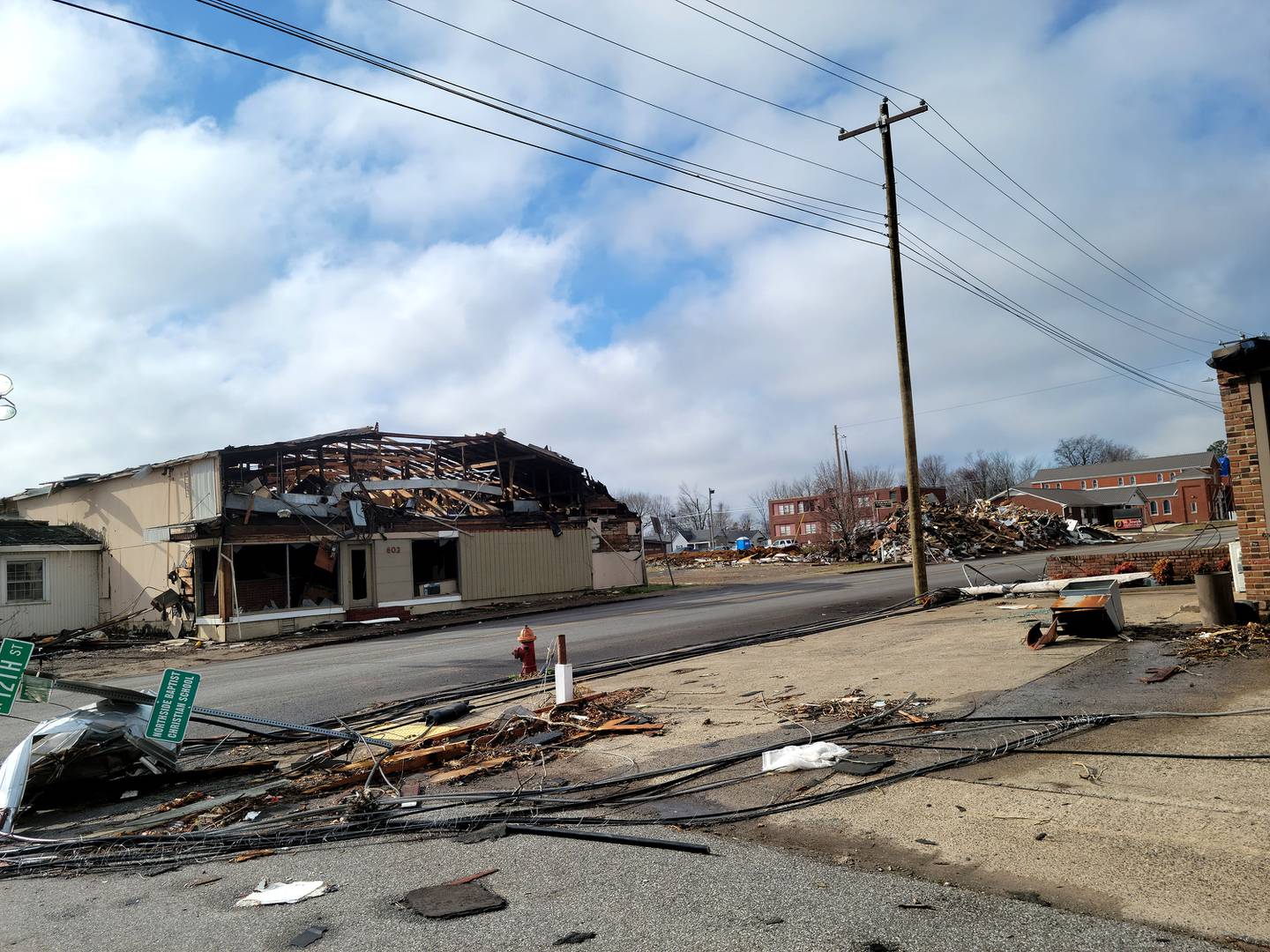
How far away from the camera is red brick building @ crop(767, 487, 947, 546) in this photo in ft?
194

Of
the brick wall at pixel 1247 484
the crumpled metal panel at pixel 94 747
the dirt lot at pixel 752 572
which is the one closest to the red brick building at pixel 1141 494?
the dirt lot at pixel 752 572

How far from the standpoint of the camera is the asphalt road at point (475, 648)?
39.7 feet

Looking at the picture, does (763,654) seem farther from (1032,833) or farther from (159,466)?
(159,466)

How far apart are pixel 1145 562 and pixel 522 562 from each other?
64.9 feet

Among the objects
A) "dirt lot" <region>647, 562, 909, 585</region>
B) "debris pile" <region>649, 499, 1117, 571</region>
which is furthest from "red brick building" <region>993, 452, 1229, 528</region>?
"dirt lot" <region>647, 562, 909, 585</region>

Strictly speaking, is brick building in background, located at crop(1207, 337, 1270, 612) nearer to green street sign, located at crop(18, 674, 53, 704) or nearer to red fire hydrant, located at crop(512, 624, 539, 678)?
red fire hydrant, located at crop(512, 624, 539, 678)

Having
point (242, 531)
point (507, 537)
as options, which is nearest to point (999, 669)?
point (242, 531)

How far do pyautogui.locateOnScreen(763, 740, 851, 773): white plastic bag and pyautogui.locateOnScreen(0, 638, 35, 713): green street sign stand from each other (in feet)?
19.0

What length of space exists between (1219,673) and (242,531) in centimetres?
2287

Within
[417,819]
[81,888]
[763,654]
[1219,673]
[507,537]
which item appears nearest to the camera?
[81,888]

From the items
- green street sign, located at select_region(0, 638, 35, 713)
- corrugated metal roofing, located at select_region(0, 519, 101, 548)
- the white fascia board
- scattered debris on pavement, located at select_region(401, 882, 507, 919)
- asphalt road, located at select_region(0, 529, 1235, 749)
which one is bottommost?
scattered debris on pavement, located at select_region(401, 882, 507, 919)

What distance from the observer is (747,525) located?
473ft

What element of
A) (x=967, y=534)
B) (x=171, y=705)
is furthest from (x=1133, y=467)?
(x=171, y=705)

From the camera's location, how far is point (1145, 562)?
19.8m
